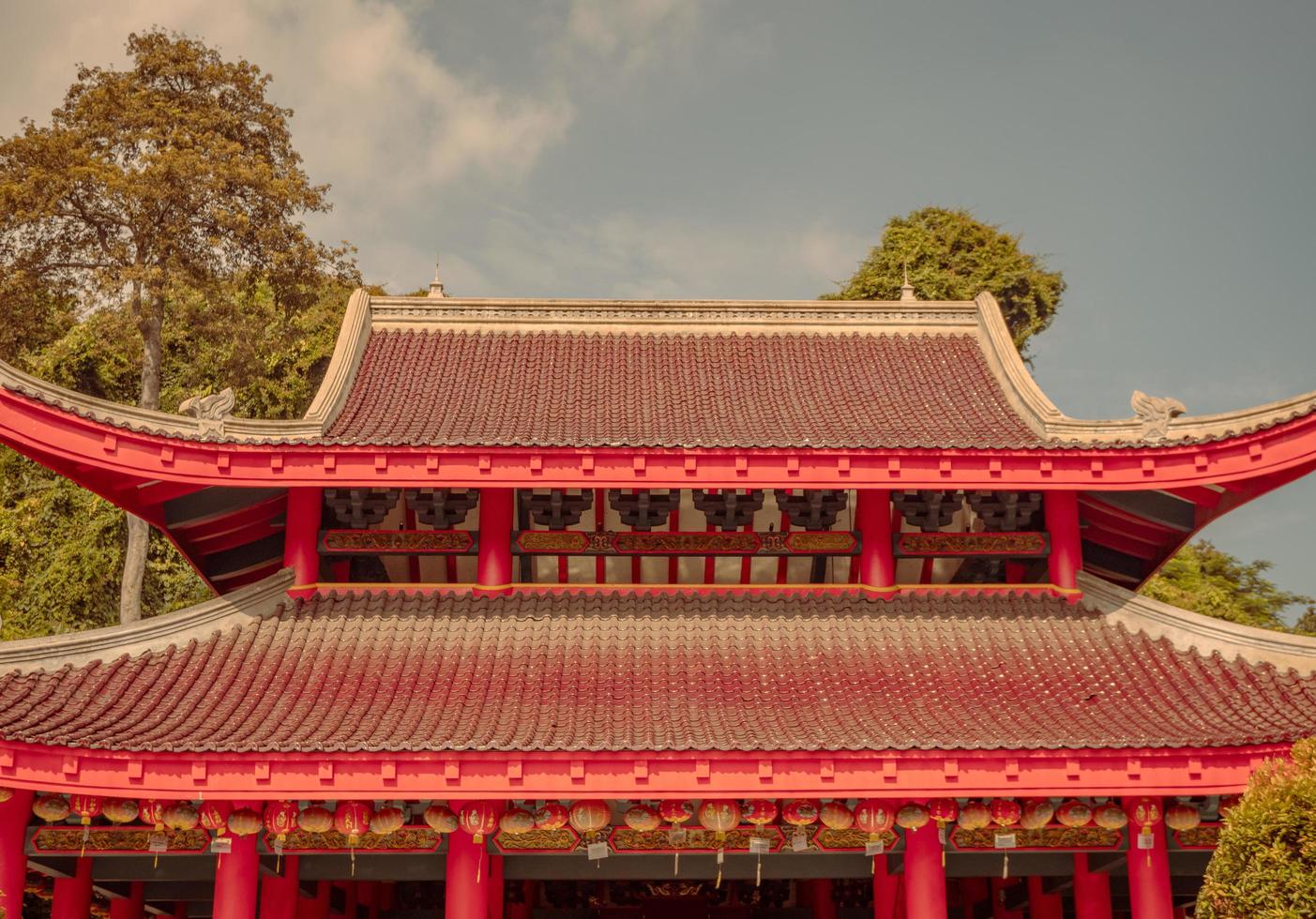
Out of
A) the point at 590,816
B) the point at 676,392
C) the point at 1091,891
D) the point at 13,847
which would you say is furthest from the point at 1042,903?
the point at 13,847

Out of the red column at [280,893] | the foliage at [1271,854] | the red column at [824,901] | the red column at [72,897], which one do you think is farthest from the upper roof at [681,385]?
the red column at [824,901]

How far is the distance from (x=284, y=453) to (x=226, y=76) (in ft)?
73.4

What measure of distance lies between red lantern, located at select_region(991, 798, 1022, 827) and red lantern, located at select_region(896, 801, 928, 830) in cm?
79

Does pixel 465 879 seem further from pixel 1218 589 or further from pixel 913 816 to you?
pixel 1218 589

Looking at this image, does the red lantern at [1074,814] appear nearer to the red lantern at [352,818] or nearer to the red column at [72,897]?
the red lantern at [352,818]

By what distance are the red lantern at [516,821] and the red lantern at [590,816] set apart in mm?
471

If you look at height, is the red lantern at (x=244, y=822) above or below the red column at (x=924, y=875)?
above

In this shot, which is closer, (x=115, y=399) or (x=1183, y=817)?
(x=1183, y=817)

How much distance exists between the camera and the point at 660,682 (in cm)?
1327

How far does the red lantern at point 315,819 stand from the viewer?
A: 40.8 feet

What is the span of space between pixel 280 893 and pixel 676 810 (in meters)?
4.85

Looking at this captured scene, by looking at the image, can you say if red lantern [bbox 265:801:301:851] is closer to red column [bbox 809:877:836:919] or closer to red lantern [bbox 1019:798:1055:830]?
red lantern [bbox 1019:798:1055:830]

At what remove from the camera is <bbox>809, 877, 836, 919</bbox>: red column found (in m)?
17.0

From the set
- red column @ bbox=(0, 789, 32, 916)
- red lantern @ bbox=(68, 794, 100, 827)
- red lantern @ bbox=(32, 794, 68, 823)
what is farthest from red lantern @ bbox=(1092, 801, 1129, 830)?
red column @ bbox=(0, 789, 32, 916)
